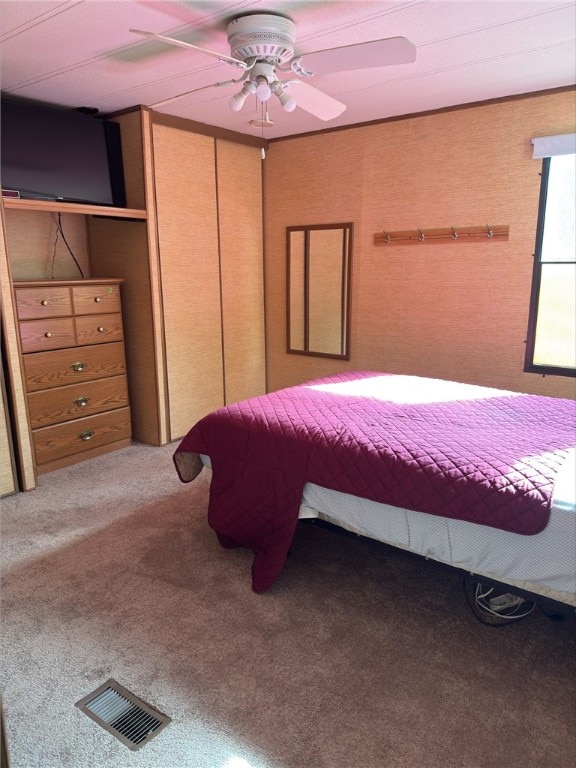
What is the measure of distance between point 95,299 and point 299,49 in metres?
2.14

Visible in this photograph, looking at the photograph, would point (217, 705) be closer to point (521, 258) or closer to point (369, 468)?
point (369, 468)

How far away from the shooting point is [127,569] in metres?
2.56

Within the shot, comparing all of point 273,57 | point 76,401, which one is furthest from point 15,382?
point 273,57

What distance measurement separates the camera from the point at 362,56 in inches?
82.7

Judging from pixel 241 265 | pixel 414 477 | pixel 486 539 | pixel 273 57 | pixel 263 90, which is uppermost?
pixel 273 57

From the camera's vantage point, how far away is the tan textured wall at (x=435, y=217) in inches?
138

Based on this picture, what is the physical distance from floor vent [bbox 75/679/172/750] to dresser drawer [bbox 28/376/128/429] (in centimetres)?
216

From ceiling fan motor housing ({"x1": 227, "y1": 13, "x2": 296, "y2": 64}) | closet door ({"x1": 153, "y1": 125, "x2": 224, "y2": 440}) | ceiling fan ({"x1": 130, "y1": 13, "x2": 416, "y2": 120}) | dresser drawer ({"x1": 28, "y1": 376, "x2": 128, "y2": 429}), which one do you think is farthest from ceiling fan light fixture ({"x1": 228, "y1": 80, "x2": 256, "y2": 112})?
dresser drawer ({"x1": 28, "y1": 376, "x2": 128, "y2": 429})

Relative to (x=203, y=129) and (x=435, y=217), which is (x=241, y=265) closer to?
(x=203, y=129)

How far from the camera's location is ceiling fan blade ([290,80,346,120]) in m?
2.49

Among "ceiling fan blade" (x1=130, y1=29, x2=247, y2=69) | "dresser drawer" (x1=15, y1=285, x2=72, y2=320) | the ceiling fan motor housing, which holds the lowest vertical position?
"dresser drawer" (x1=15, y1=285, x2=72, y2=320)

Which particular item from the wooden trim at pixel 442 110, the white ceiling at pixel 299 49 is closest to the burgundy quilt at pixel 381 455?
the white ceiling at pixel 299 49

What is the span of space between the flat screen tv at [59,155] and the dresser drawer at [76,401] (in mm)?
1278

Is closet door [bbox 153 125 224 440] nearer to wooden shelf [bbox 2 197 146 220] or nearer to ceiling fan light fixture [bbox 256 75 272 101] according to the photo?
wooden shelf [bbox 2 197 146 220]
